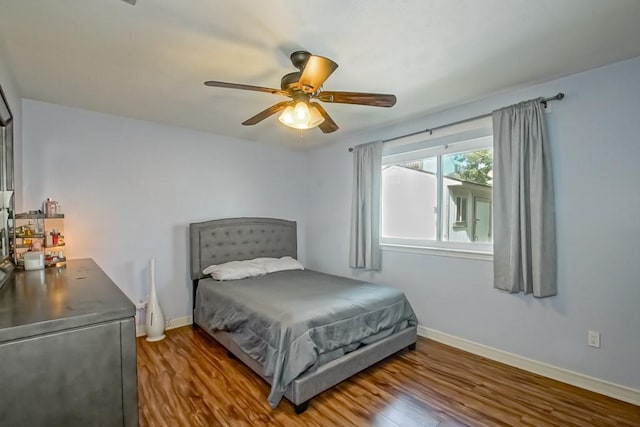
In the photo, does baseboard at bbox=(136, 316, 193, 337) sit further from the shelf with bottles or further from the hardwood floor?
the shelf with bottles

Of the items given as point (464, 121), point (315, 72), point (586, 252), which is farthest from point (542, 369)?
point (315, 72)

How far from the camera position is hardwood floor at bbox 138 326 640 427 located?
1.98 m

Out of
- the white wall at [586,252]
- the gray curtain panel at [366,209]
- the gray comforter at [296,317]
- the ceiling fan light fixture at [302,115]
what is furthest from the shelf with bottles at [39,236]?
the white wall at [586,252]

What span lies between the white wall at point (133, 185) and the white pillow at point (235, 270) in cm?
45

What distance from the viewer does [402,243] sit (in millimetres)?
3611

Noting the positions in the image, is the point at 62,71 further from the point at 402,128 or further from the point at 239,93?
the point at 402,128

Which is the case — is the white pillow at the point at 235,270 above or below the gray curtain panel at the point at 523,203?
below

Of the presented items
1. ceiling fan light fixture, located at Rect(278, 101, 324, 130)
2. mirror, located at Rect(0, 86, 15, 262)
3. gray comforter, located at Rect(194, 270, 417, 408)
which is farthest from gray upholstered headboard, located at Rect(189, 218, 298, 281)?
ceiling fan light fixture, located at Rect(278, 101, 324, 130)

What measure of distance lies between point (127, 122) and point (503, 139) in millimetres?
3781

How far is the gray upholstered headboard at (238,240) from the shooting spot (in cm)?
362

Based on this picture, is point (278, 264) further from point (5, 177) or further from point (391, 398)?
point (5, 177)

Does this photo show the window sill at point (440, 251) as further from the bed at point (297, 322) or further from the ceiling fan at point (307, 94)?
the ceiling fan at point (307, 94)

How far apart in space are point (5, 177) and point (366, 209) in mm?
3139

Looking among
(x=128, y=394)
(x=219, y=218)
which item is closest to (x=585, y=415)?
(x=128, y=394)
